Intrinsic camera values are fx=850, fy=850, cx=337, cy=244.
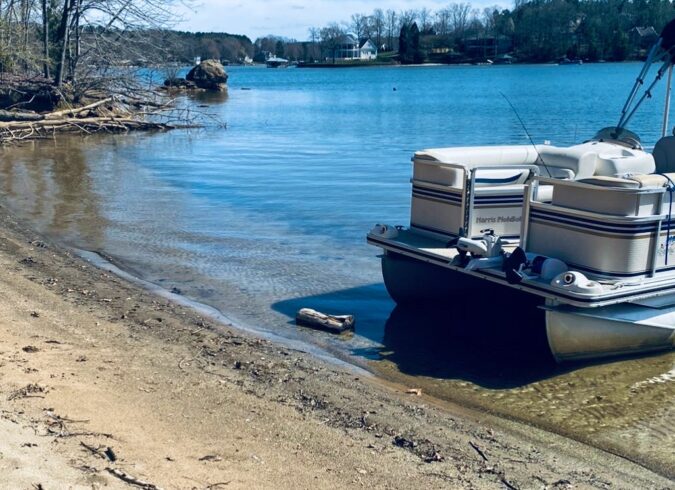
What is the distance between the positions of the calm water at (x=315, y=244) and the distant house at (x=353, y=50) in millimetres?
156860

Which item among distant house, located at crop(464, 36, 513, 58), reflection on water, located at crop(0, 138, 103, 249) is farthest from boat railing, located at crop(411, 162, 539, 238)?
distant house, located at crop(464, 36, 513, 58)

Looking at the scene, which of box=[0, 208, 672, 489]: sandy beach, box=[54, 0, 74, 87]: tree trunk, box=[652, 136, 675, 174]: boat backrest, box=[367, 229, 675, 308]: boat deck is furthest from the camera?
box=[54, 0, 74, 87]: tree trunk

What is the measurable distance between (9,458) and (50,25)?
114 ft

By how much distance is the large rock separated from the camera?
225 feet

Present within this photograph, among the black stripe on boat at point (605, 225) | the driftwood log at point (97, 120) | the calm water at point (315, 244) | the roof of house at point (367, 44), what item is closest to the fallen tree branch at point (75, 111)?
the driftwood log at point (97, 120)

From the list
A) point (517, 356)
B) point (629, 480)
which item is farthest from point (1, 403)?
point (517, 356)

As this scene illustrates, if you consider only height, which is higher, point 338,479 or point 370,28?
point 370,28

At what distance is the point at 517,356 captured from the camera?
8742mm

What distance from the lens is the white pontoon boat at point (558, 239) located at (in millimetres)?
7820

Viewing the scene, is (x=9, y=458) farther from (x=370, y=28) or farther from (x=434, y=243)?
(x=370, y=28)

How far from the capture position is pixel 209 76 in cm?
6881

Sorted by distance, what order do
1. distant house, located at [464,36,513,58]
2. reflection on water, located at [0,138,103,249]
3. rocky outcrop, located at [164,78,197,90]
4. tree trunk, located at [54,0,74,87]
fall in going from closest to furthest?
1. reflection on water, located at [0,138,103,249]
2. tree trunk, located at [54,0,74,87]
3. rocky outcrop, located at [164,78,197,90]
4. distant house, located at [464,36,513,58]

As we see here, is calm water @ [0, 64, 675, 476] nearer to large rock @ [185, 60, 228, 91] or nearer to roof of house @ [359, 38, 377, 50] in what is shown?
large rock @ [185, 60, 228, 91]

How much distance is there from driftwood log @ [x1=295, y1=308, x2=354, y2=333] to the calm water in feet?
0.61
